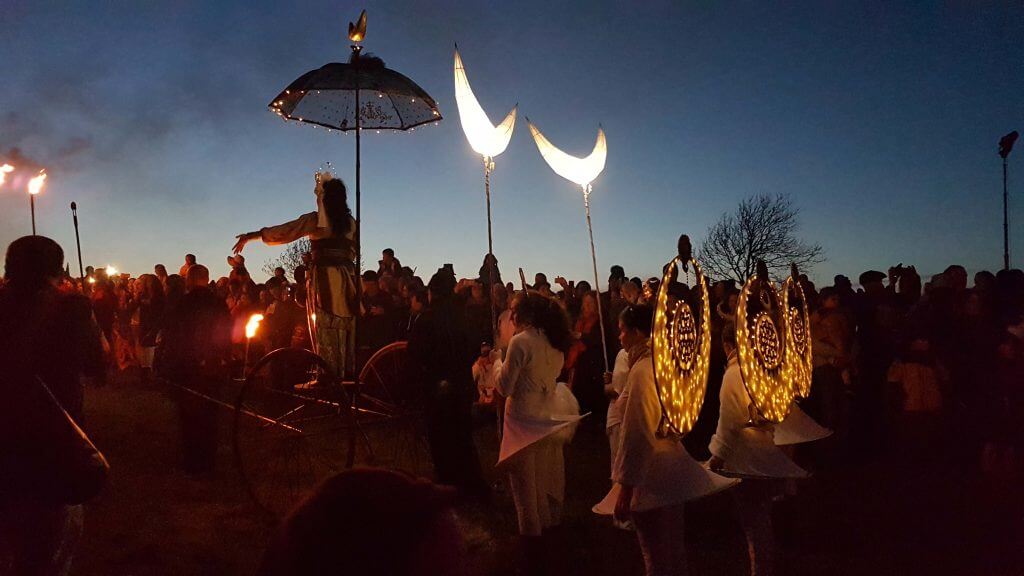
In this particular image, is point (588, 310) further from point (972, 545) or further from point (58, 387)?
point (58, 387)

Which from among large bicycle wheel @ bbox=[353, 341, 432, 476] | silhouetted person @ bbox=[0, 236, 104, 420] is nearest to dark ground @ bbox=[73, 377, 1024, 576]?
large bicycle wheel @ bbox=[353, 341, 432, 476]

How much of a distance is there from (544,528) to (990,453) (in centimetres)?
476

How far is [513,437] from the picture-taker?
5.49m

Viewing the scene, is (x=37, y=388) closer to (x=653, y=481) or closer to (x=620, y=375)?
(x=653, y=481)

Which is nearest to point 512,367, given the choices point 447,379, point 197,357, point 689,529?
point 447,379

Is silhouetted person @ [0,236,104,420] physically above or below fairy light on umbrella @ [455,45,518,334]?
below

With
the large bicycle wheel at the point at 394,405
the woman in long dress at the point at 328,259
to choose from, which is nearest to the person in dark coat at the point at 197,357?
the woman in long dress at the point at 328,259

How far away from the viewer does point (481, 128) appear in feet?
21.5

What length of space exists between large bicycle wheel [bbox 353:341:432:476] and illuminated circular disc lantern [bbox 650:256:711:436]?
9.38ft

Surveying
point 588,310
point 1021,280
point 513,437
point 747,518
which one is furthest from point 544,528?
point 1021,280

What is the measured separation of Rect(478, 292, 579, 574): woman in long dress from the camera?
17.9 feet

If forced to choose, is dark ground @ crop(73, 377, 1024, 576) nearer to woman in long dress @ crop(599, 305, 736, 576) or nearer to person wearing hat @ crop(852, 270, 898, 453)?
person wearing hat @ crop(852, 270, 898, 453)

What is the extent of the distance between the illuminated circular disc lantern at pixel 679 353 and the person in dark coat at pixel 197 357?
568 cm

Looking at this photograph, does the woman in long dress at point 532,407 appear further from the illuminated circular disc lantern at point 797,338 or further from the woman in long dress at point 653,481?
the illuminated circular disc lantern at point 797,338
